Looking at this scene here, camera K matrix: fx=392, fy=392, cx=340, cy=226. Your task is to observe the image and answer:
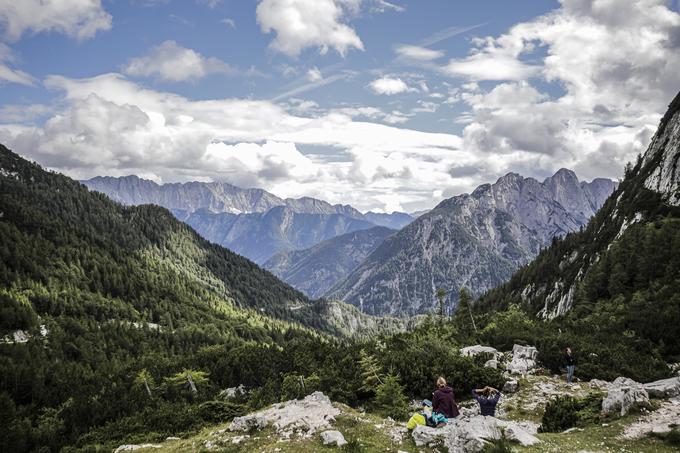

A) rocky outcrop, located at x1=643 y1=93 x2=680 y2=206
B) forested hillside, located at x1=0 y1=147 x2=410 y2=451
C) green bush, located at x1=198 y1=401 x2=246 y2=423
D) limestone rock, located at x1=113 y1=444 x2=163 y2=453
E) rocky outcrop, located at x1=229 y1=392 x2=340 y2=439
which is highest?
rocky outcrop, located at x1=643 y1=93 x2=680 y2=206

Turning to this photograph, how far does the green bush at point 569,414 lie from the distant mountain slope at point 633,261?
71.2 ft

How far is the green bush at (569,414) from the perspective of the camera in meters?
18.4

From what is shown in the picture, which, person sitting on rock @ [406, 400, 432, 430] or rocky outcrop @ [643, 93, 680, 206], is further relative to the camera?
rocky outcrop @ [643, 93, 680, 206]

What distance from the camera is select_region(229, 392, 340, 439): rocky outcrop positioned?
19.1 meters

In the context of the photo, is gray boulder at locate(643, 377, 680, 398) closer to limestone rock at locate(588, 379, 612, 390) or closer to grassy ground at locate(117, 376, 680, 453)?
grassy ground at locate(117, 376, 680, 453)

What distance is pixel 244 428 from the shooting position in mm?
20141

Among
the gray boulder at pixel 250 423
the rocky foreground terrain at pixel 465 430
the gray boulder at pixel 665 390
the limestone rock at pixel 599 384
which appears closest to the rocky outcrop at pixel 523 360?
the limestone rock at pixel 599 384

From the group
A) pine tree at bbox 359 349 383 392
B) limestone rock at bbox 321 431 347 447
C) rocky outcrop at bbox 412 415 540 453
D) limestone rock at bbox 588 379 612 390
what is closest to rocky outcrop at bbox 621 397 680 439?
rocky outcrop at bbox 412 415 540 453

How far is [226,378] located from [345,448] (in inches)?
968

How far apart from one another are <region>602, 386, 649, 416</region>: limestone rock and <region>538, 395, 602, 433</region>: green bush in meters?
0.66

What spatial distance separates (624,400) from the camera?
706 inches

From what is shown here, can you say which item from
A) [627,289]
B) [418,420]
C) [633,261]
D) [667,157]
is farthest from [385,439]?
[667,157]

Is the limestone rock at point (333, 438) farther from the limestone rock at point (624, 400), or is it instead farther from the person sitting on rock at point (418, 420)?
the limestone rock at point (624, 400)

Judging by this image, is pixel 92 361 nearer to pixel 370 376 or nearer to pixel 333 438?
pixel 370 376
